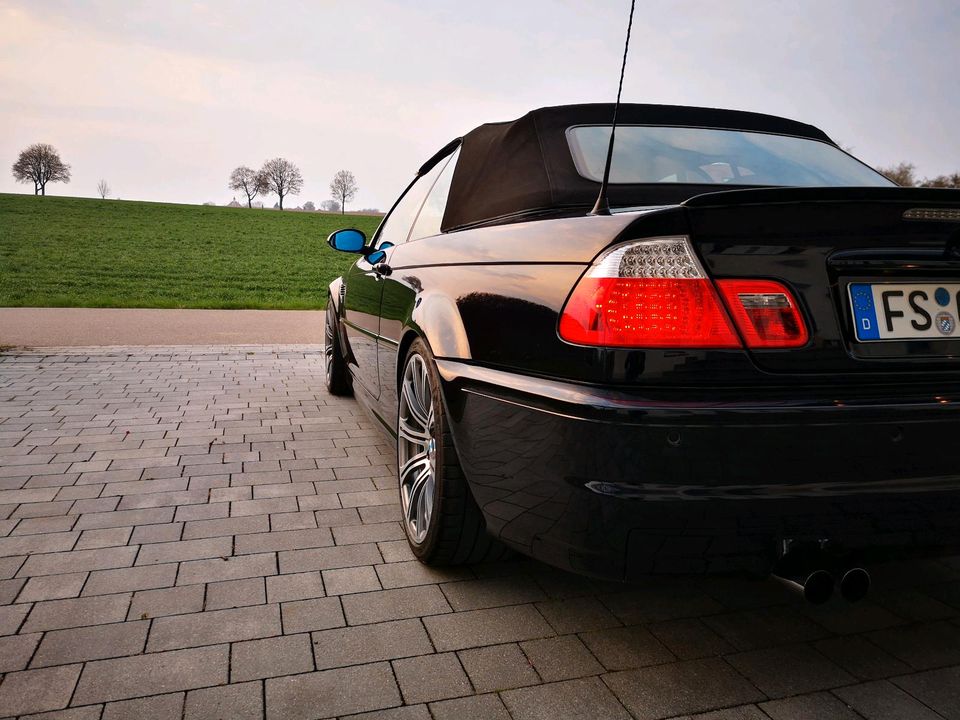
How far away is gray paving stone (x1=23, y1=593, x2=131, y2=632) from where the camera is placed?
235cm

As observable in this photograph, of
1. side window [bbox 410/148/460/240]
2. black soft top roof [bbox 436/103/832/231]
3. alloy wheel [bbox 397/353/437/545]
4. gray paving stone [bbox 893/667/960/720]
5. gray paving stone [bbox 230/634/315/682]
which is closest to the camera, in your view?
gray paving stone [bbox 893/667/960/720]

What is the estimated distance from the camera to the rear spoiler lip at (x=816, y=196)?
1.84m

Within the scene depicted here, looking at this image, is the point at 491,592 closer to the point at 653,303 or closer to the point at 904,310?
the point at 653,303

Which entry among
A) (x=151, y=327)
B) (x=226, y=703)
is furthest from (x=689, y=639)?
(x=151, y=327)

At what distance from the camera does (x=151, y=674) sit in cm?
209

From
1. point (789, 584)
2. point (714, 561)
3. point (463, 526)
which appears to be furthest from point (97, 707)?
point (789, 584)

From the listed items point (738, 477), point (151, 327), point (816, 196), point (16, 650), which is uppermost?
point (816, 196)

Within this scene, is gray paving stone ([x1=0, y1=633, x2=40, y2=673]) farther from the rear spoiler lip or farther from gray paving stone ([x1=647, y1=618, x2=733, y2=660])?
the rear spoiler lip

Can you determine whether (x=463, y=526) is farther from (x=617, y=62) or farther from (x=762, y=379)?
(x=617, y=62)

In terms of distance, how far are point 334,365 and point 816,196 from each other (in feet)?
15.3

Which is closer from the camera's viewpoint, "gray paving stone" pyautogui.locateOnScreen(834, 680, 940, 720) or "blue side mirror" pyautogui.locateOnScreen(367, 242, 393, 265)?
"gray paving stone" pyautogui.locateOnScreen(834, 680, 940, 720)

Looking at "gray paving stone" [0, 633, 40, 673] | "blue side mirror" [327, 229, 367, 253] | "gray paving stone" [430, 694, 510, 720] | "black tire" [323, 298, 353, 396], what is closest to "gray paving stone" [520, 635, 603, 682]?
"gray paving stone" [430, 694, 510, 720]

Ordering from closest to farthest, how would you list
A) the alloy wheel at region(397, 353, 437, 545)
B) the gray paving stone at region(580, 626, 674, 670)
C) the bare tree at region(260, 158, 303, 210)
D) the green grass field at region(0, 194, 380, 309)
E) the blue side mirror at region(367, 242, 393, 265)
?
the gray paving stone at region(580, 626, 674, 670) < the alloy wheel at region(397, 353, 437, 545) < the blue side mirror at region(367, 242, 393, 265) < the green grass field at region(0, 194, 380, 309) < the bare tree at region(260, 158, 303, 210)

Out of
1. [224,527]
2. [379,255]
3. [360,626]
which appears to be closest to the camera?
[360,626]
